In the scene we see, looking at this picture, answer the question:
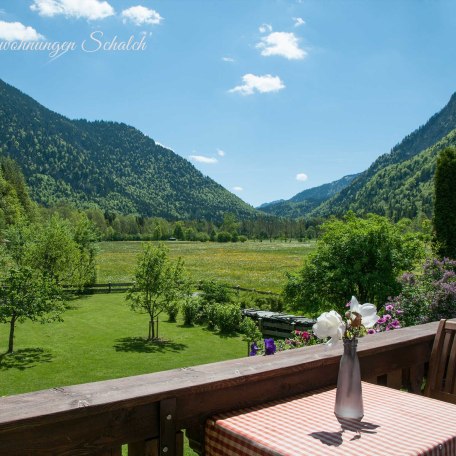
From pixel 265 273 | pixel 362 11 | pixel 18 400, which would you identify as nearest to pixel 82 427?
pixel 18 400

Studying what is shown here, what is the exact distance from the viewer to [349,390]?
206 cm

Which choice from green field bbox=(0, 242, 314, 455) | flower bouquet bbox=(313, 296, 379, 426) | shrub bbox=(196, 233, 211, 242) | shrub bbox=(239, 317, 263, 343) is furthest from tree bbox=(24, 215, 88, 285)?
shrub bbox=(196, 233, 211, 242)

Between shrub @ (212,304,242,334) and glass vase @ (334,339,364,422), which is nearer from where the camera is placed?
glass vase @ (334,339,364,422)

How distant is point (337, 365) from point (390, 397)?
1.04 feet

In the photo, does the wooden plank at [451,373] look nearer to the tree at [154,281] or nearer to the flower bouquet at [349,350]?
the flower bouquet at [349,350]

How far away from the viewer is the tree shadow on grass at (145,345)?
16.3m

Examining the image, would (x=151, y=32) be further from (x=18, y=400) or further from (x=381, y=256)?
(x=18, y=400)

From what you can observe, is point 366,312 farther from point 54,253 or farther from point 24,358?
point 54,253

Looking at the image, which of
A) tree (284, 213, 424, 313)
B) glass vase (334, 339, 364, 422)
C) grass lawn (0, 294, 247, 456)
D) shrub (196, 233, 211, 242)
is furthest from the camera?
shrub (196, 233, 211, 242)

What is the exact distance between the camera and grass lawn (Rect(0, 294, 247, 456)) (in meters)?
13.2

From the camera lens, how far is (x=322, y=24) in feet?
34.4

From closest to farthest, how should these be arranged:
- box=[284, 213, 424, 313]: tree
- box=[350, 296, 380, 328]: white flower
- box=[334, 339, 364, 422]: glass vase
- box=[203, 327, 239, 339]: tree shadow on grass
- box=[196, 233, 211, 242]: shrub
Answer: box=[334, 339, 364, 422]: glass vase
box=[350, 296, 380, 328]: white flower
box=[284, 213, 424, 313]: tree
box=[203, 327, 239, 339]: tree shadow on grass
box=[196, 233, 211, 242]: shrub

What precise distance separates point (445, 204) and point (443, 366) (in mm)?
19210

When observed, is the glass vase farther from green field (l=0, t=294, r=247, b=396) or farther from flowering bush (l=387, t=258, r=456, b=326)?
green field (l=0, t=294, r=247, b=396)
